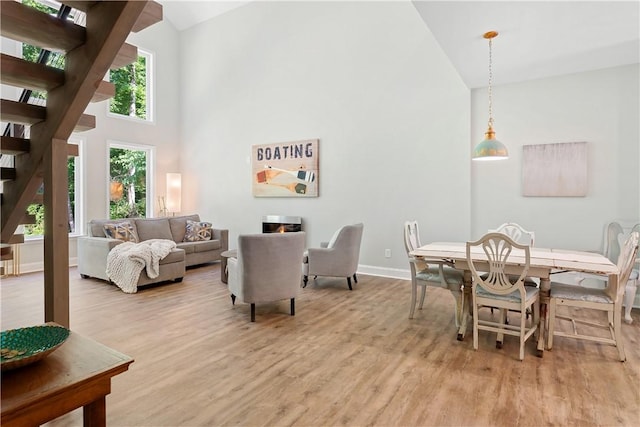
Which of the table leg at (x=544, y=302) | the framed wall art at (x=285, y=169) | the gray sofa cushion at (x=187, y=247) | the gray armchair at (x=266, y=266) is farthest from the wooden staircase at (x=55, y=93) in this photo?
the framed wall art at (x=285, y=169)

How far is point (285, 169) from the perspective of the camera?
21.1 ft

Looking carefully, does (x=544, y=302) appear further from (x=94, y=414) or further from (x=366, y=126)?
(x=366, y=126)

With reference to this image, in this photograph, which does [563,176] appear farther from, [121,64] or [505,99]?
[121,64]

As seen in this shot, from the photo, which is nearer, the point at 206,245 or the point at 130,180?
the point at 206,245

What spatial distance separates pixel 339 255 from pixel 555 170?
2873 mm

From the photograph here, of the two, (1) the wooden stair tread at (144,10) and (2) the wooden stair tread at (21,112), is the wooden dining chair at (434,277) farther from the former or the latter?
(2) the wooden stair tread at (21,112)

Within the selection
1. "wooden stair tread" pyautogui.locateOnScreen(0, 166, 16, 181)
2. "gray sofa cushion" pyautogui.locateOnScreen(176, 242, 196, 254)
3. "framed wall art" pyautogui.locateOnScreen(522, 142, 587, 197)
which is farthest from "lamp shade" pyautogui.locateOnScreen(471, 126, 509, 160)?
"gray sofa cushion" pyautogui.locateOnScreen(176, 242, 196, 254)

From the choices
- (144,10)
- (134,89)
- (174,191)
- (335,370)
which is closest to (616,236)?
(335,370)

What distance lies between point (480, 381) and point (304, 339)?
1386 mm

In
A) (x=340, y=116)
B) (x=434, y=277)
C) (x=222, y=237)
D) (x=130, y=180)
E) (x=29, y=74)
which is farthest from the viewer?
(x=130, y=180)

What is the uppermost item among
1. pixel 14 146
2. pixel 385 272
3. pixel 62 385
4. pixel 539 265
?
pixel 14 146

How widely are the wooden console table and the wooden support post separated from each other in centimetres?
88

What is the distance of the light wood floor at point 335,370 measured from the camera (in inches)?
77.3

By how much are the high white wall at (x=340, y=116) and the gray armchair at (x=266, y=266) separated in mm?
2308
